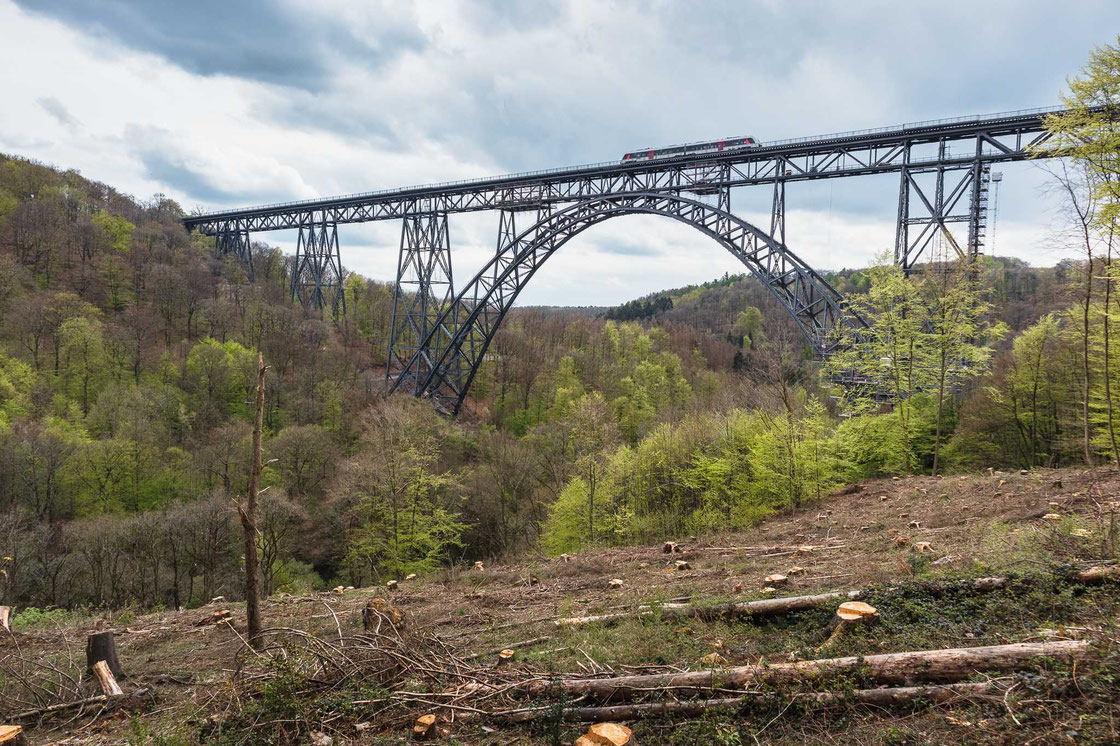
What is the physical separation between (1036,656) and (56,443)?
26.8 metres

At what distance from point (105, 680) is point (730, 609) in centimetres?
587

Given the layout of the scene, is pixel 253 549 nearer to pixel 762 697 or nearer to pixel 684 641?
pixel 684 641

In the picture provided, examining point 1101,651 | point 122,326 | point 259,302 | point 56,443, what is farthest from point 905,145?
point 122,326

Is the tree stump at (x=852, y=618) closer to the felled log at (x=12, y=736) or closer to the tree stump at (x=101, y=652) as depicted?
the felled log at (x=12, y=736)

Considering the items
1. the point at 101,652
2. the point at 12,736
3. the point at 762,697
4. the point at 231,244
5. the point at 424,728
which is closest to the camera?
the point at 762,697

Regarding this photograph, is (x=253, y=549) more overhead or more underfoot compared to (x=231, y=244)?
more underfoot

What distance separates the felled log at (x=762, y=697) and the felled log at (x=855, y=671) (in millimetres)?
Result: 110

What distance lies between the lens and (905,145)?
16.5 meters

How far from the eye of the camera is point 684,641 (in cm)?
450

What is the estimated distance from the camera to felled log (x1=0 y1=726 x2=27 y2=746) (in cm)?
370

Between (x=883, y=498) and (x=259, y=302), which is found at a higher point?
(x=259, y=302)

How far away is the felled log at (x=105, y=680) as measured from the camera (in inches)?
189

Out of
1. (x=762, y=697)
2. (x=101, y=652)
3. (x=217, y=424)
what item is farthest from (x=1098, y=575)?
(x=217, y=424)

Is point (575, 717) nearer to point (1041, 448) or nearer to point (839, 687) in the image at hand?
point (839, 687)
